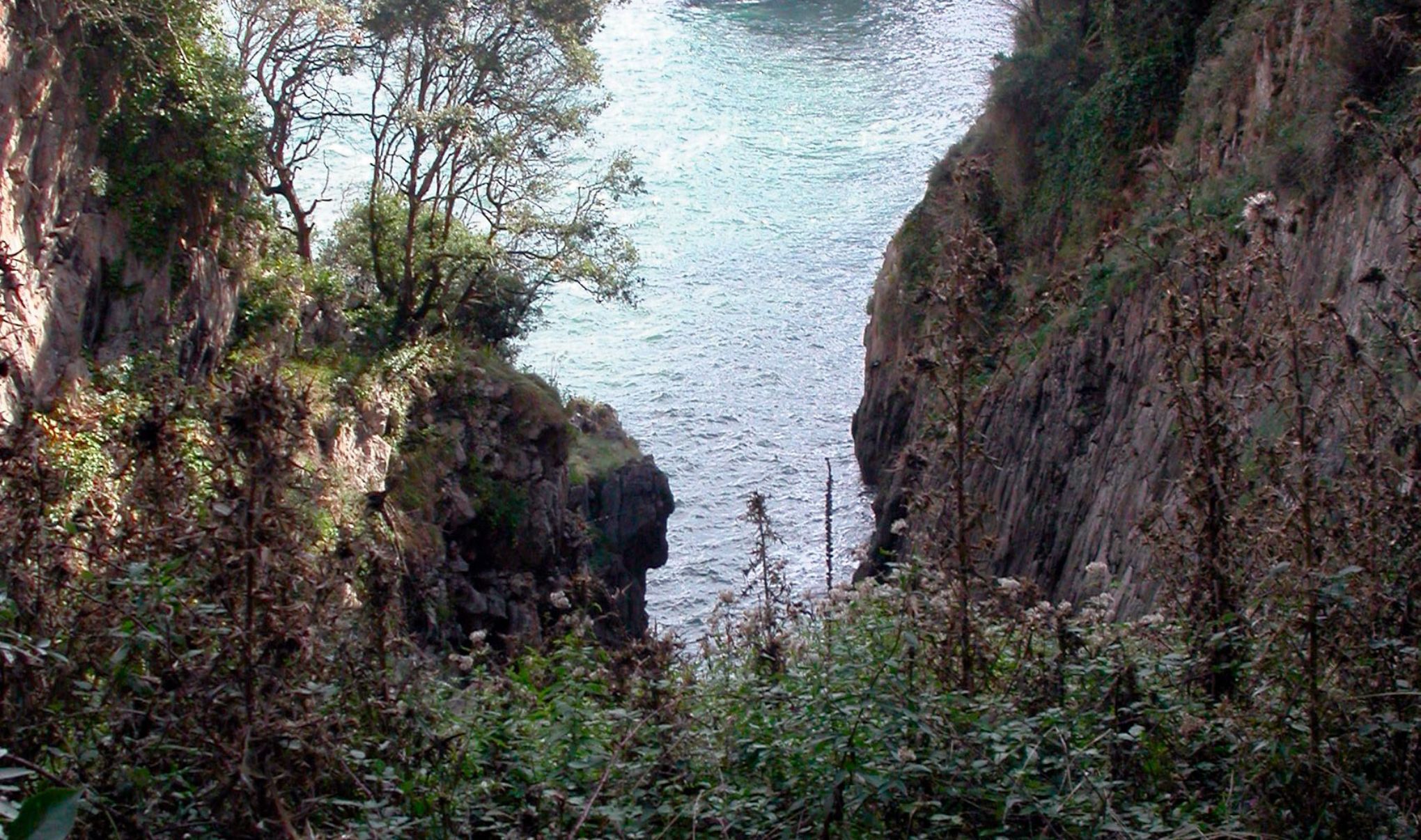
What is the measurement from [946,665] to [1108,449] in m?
8.86

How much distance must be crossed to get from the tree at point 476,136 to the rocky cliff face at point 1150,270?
25.5ft

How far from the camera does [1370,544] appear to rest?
362 centimetres

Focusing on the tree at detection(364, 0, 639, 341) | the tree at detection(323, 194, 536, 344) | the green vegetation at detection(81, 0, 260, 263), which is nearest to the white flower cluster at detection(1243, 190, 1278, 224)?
the green vegetation at detection(81, 0, 260, 263)

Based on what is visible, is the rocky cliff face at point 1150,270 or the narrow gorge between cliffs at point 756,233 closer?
the rocky cliff face at point 1150,270

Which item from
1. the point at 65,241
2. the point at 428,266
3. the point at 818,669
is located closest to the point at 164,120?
the point at 65,241

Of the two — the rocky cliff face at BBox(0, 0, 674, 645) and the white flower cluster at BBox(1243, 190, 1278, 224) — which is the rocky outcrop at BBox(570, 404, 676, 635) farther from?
the white flower cluster at BBox(1243, 190, 1278, 224)

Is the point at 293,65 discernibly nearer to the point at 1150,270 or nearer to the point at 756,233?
the point at 1150,270

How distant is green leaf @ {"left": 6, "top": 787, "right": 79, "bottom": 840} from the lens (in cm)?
149

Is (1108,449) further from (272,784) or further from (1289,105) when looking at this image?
(272,784)

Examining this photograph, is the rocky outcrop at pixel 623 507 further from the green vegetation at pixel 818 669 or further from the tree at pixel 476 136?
the green vegetation at pixel 818 669

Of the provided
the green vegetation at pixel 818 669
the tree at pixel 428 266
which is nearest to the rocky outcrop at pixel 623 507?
the tree at pixel 428 266

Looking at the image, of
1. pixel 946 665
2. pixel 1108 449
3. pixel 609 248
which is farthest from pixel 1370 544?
pixel 609 248

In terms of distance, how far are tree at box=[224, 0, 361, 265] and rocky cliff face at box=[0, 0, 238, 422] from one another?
353 cm

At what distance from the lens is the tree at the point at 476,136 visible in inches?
770
